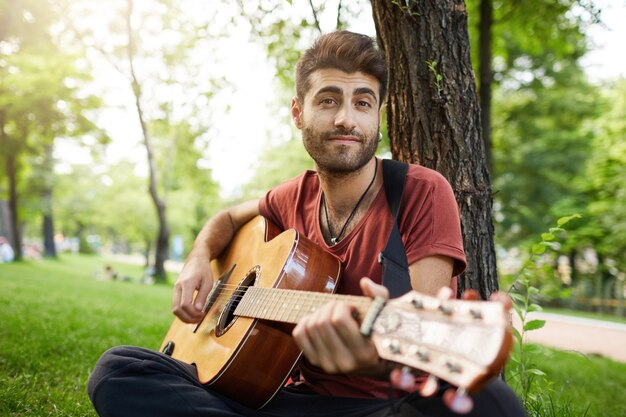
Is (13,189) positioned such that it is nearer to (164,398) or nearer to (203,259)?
(203,259)

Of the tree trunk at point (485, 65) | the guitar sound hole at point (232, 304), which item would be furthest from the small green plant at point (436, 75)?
the tree trunk at point (485, 65)

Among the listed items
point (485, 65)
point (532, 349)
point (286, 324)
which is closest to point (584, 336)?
point (485, 65)

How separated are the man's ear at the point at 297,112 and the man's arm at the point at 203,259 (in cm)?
65

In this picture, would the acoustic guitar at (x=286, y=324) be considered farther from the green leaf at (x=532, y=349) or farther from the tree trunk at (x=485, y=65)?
the tree trunk at (x=485, y=65)

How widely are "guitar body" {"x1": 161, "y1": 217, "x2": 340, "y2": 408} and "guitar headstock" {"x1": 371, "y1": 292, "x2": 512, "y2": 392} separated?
814mm

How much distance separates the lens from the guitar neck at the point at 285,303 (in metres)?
1.61

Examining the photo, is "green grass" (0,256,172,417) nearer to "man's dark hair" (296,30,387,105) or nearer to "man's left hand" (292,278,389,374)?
"man's left hand" (292,278,389,374)

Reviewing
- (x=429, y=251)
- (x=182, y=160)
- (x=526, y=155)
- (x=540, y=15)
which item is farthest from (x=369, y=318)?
(x=526, y=155)

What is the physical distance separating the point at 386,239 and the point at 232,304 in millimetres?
846

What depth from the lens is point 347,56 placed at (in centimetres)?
260

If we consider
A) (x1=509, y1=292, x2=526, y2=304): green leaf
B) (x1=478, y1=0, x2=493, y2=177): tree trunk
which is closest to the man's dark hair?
(x1=509, y1=292, x2=526, y2=304): green leaf

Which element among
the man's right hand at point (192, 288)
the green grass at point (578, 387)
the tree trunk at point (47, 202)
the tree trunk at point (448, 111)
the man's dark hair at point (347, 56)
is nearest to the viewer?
the man's dark hair at point (347, 56)

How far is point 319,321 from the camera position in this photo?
1.56 meters

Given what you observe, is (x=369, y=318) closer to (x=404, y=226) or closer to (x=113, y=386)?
(x=404, y=226)
